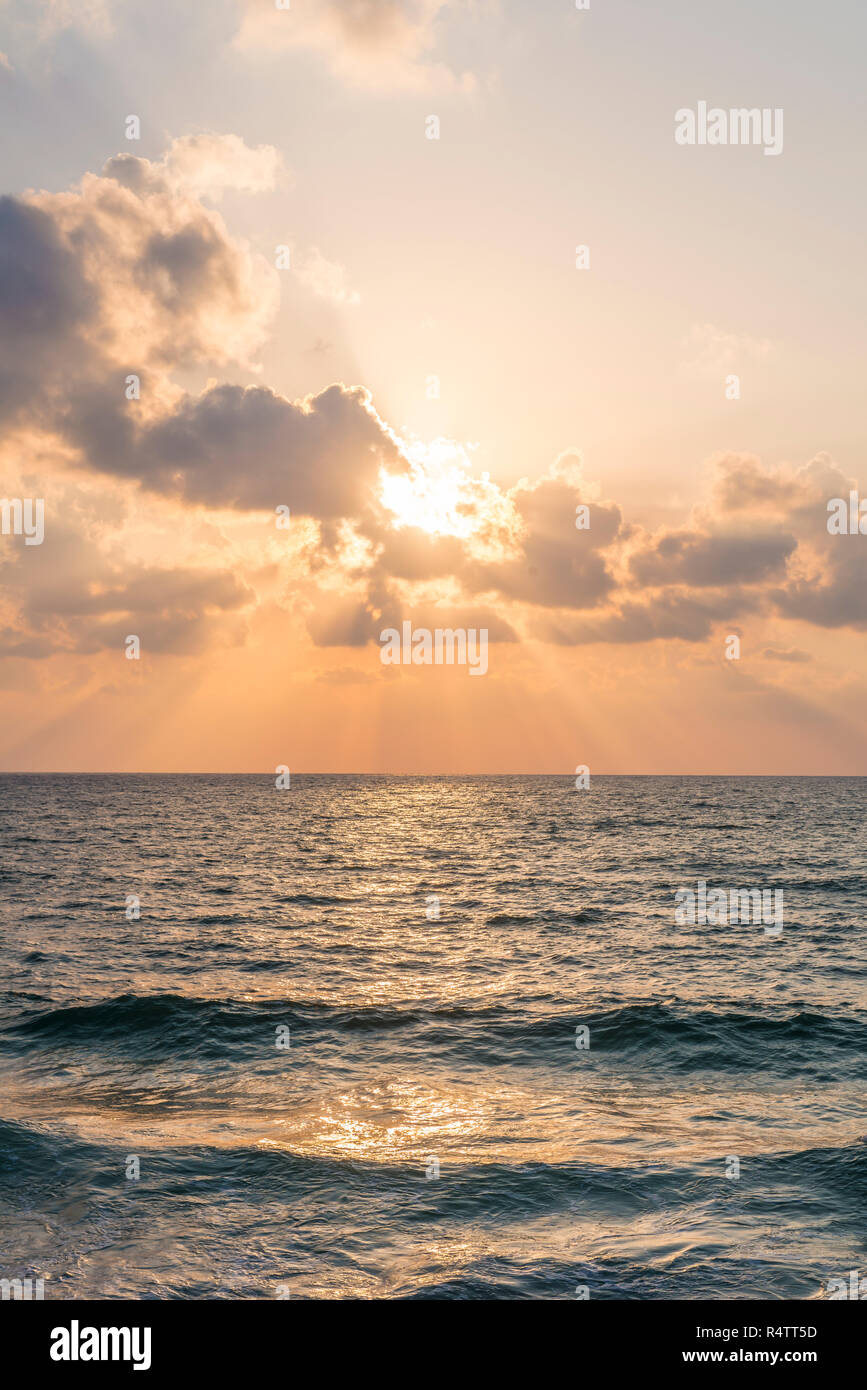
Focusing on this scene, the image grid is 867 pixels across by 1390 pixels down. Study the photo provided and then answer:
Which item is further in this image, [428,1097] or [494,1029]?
[494,1029]

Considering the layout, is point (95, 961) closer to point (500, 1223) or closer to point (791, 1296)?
point (500, 1223)

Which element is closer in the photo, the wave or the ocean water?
the ocean water

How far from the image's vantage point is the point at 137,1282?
1162 cm

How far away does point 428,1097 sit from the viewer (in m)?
19.5

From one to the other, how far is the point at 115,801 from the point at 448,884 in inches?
4755

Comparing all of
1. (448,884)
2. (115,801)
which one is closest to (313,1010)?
(448,884)

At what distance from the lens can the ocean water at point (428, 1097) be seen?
1253cm

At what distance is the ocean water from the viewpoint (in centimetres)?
1253

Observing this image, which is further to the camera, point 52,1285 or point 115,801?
point 115,801

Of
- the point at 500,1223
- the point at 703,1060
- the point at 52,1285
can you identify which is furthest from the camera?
the point at 703,1060

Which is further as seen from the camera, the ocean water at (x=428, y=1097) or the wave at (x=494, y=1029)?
the wave at (x=494, y=1029)
